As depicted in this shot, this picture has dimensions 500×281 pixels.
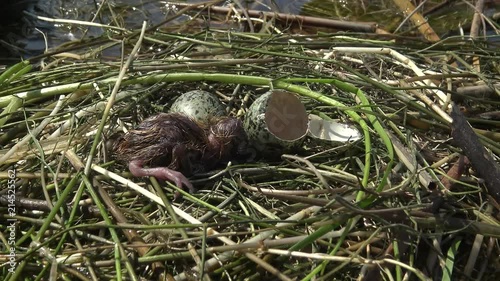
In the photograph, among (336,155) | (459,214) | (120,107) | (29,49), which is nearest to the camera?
(459,214)

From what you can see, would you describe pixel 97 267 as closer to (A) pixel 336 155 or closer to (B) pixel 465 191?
(A) pixel 336 155

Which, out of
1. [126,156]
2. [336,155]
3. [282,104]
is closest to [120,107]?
[126,156]

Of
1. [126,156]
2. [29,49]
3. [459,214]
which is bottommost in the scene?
[29,49]

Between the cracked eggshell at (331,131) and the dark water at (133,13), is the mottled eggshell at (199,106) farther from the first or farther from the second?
the dark water at (133,13)

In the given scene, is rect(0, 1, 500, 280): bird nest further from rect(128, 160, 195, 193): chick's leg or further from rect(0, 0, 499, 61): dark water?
rect(0, 0, 499, 61): dark water

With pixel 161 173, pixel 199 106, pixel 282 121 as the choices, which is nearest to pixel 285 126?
pixel 282 121

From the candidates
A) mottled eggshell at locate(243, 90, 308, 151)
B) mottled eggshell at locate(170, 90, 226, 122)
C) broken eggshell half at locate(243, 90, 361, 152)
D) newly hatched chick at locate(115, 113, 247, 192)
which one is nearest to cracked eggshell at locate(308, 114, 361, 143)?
broken eggshell half at locate(243, 90, 361, 152)

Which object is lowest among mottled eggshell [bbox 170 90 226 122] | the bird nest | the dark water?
the dark water
